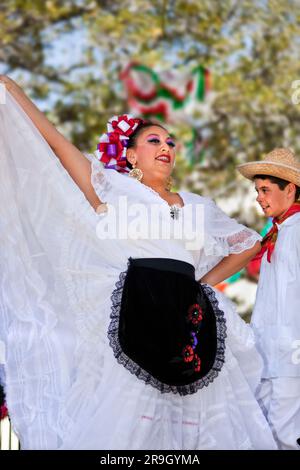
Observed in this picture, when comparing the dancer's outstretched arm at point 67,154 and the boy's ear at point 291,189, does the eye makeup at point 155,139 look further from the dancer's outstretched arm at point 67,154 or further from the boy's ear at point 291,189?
the boy's ear at point 291,189

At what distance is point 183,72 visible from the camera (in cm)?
1231

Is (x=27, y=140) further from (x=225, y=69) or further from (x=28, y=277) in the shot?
(x=225, y=69)

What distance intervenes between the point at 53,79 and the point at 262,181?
284 inches

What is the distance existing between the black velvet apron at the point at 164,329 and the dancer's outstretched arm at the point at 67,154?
0.48 metres

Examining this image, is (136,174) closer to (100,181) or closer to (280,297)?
(100,181)

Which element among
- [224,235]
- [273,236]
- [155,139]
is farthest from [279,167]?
[155,139]

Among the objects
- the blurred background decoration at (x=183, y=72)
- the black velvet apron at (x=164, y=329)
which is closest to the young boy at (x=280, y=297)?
the black velvet apron at (x=164, y=329)

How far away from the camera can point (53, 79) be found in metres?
12.1

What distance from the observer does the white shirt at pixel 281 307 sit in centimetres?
499

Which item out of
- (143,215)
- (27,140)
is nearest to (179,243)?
(143,215)

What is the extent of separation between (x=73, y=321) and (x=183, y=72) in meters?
7.96

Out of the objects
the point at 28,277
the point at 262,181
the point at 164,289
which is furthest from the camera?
the point at 262,181

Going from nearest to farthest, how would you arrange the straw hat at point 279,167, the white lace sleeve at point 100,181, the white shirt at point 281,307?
the white lace sleeve at point 100,181, the white shirt at point 281,307, the straw hat at point 279,167

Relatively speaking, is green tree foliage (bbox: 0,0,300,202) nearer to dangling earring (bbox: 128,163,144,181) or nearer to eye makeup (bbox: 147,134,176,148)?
eye makeup (bbox: 147,134,176,148)
